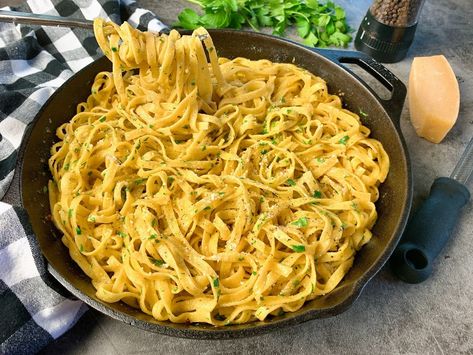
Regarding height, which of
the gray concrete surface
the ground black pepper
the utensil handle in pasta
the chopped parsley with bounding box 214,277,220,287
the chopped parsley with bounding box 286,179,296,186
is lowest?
the gray concrete surface

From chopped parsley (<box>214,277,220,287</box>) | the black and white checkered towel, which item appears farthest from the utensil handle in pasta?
chopped parsley (<box>214,277,220,287</box>)

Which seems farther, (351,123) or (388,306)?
(351,123)

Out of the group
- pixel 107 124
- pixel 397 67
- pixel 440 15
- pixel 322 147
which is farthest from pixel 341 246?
pixel 440 15

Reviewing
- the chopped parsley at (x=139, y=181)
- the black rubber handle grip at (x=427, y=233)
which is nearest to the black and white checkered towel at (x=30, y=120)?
the chopped parsley at (x=139, y=181)

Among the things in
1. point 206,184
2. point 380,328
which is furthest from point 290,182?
point 380,328

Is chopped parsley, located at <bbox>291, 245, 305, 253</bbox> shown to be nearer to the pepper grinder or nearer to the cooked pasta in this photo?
the cooked pasta

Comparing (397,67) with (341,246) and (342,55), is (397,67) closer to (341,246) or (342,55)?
(342,55)

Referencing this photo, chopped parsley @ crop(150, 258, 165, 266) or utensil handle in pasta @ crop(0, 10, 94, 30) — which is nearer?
chopped parsley @ crop(150, 258, 165, 266)
